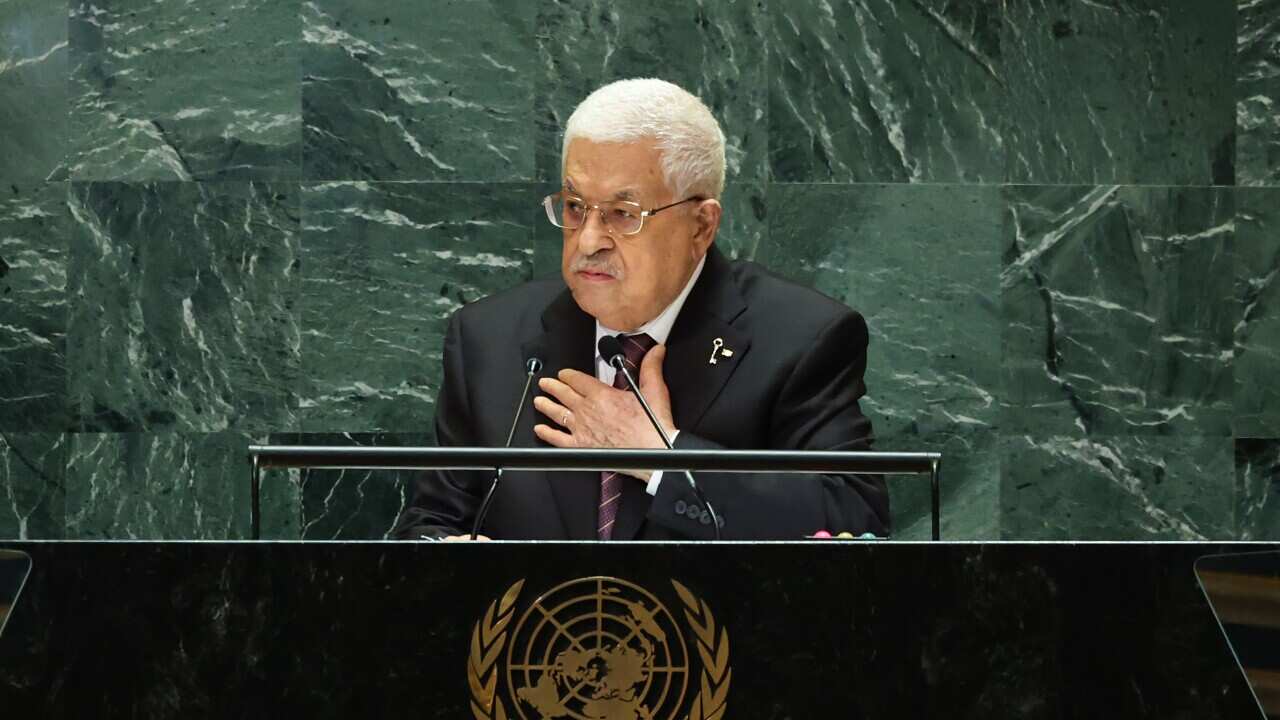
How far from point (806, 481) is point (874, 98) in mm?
1982

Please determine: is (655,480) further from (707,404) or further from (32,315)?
(32,315)

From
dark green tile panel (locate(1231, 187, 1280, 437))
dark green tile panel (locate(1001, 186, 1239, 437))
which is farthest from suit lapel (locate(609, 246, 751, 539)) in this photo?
dark green tile panel (locate(1231, 187, 1280, 437))

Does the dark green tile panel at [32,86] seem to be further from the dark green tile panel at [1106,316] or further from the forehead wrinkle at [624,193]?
the dark green tile panel at [1106,316]

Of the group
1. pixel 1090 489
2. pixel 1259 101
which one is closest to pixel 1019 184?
pixel 1259 101

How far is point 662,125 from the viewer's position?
3.21 m

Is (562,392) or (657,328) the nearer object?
(562,392)

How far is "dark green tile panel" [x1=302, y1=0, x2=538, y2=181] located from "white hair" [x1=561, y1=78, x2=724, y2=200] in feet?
4.83

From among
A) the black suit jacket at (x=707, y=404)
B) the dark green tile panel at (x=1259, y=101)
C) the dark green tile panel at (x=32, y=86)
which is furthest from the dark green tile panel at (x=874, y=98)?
the dark green tile panel at (x=32, y=86)
